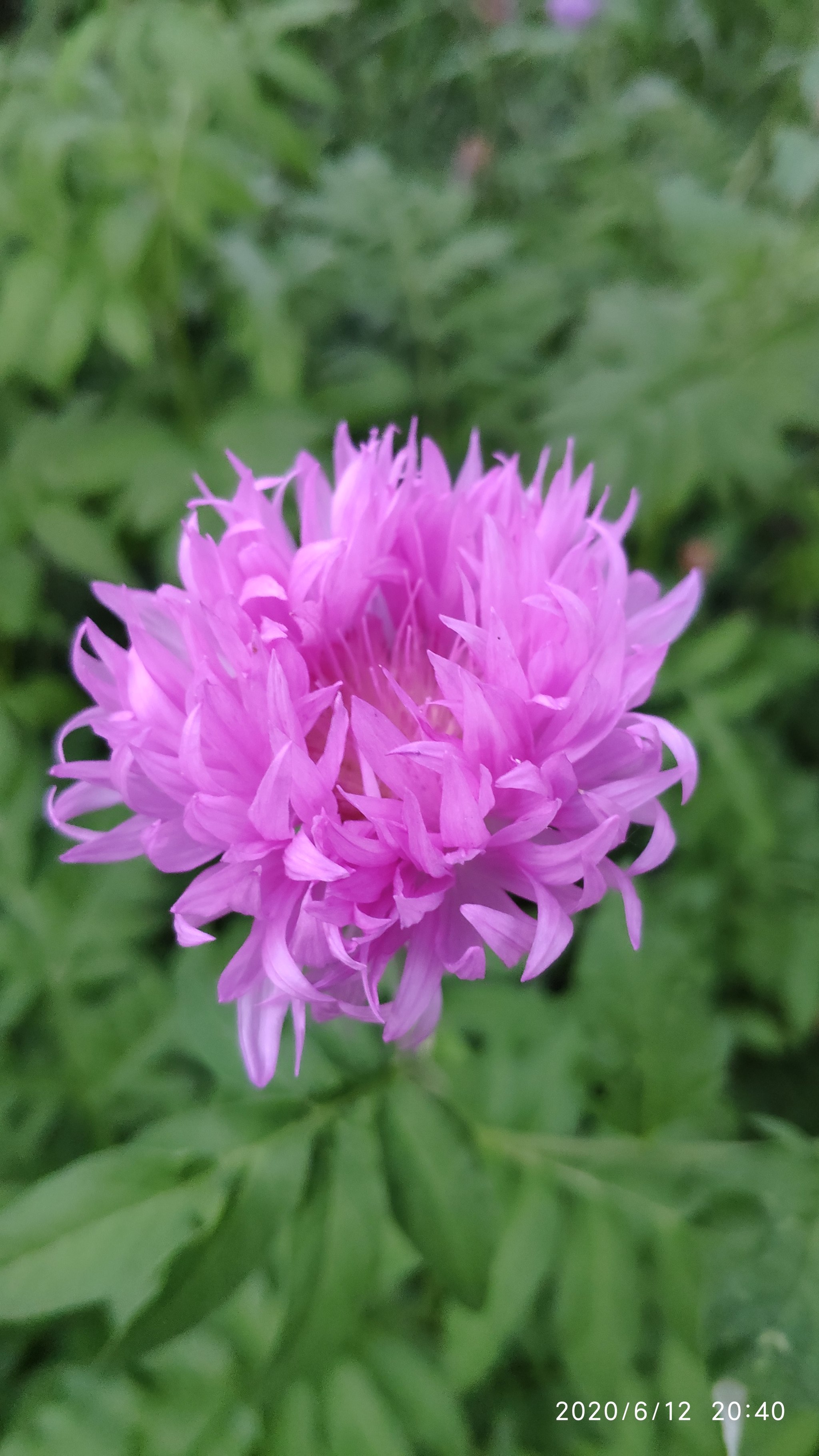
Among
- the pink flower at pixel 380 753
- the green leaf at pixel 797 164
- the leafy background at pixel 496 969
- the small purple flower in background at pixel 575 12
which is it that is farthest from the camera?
the small purple flower in background at pixel 575 12

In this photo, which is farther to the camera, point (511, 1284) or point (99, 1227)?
point (511, 1284)

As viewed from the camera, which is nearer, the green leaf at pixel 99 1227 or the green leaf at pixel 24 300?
the green leaf at pixel 99 1227

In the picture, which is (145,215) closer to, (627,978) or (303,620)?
(303,620)

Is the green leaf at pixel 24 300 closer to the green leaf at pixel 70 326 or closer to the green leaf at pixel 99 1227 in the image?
the green leaf at pixel 70 326

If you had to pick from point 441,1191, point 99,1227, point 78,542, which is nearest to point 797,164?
point 78,542

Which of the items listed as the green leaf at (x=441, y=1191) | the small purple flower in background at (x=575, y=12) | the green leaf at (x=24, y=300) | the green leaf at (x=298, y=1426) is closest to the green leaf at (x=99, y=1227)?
the green leaf at (x=441, y=1191)

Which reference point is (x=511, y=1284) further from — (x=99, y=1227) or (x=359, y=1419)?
(x=99, y=1227)

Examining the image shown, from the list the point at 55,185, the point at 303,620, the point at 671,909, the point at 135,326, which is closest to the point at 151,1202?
the point at 303,620

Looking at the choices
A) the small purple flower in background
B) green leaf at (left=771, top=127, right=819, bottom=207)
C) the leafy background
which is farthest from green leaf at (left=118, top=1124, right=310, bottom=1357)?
the small purple flower in background
